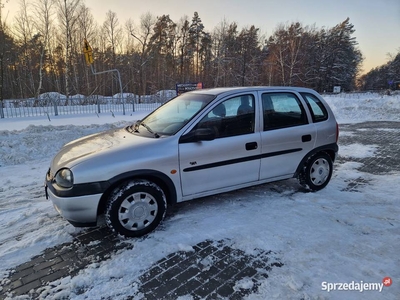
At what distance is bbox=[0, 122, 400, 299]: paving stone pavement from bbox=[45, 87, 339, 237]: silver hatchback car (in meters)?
0.31

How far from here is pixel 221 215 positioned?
3.62 m

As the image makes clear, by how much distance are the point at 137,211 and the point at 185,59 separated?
47122 millimetres

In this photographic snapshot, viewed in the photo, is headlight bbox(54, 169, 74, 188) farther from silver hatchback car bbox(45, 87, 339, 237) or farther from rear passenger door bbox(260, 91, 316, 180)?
rear passenger door bbox(260, 91, 316, 180)

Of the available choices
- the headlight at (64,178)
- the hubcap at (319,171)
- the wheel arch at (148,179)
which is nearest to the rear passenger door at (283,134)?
the hubcap at (319,171)

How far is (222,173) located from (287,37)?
155 feet

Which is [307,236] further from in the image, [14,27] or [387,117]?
[14,27]

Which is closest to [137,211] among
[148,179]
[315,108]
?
[148,179]

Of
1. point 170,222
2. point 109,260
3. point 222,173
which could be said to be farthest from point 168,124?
point 109,260

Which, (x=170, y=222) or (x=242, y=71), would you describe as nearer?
(x=170, y=222)

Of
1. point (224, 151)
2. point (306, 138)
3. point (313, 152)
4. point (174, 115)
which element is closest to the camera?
point (224, 151)

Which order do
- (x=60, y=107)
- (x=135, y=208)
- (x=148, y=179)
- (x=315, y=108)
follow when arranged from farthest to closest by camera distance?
(x=60, y=107) → (x=315, y=108) → (x=148, y=179) → (x=135, y=208)

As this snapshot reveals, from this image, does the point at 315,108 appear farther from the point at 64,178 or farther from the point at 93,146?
the point at 64,178

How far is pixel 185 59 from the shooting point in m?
46.9

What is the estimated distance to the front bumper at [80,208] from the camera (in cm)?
281
